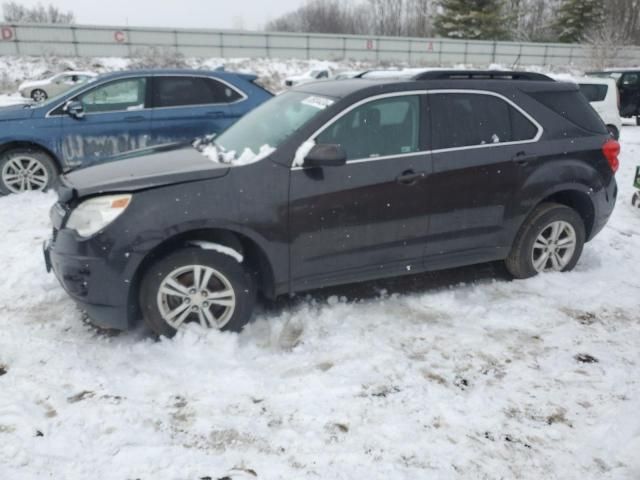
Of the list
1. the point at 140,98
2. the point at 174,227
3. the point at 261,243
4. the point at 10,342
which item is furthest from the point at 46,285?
the point at 140,98

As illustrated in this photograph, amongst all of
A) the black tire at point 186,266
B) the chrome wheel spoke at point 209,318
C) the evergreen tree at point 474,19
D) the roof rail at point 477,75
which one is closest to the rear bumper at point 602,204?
the roof rail at point 477,75

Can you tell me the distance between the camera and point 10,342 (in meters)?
3.49

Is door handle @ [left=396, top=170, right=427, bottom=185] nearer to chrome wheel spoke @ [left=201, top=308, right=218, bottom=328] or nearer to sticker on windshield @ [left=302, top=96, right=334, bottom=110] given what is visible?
sticker on windshield @ [left=302, top=96, right=334, bottom=110]

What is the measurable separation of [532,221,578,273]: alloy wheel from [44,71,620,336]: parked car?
0.5 inches

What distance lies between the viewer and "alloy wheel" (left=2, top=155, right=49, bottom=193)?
22.0 ft

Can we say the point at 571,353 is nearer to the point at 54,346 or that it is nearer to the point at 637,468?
the point at 637,468

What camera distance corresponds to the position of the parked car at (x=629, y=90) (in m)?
17.4

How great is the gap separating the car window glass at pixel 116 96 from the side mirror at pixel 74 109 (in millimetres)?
158

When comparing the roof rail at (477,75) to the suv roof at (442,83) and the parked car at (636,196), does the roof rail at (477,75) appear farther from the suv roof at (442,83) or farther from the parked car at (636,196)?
the parked car at (636,196)

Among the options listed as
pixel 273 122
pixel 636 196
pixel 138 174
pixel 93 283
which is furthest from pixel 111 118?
pixel 636 196

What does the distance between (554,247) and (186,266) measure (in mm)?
3244

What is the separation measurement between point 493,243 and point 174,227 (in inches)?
103

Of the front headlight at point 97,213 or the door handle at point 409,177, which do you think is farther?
the door handle at point 409,177

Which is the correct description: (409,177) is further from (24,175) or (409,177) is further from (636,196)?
(24,175)
